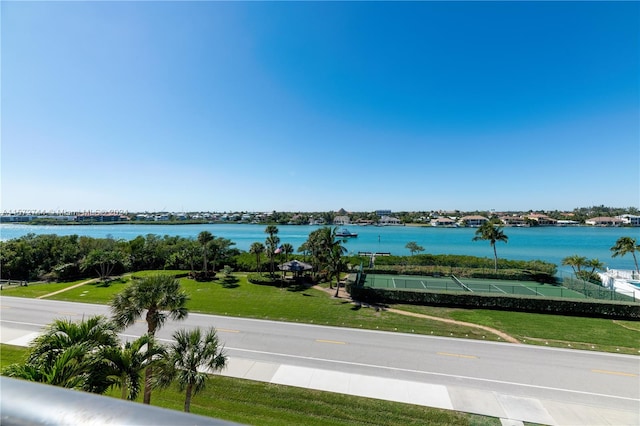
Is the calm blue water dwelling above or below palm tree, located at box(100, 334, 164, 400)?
below

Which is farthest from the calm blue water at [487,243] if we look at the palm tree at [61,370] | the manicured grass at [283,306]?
the palm tree at [61,370]

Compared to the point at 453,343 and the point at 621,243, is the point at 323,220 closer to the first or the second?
the point at 621,243

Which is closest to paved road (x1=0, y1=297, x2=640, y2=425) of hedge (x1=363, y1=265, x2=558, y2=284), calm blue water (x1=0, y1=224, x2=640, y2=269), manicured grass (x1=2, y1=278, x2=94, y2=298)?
manicured grass (x1=2, y1=278, x2=94, y2=298)

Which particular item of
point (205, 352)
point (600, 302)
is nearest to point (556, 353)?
point (600, 302)

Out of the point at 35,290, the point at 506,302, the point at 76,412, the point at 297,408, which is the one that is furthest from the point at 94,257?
the point at 506,302

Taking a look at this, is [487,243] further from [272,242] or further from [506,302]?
[272,242]

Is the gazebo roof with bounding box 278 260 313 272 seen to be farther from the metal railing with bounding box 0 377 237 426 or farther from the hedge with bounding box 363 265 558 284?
the metal railing with bounding box 0 377 237 426
